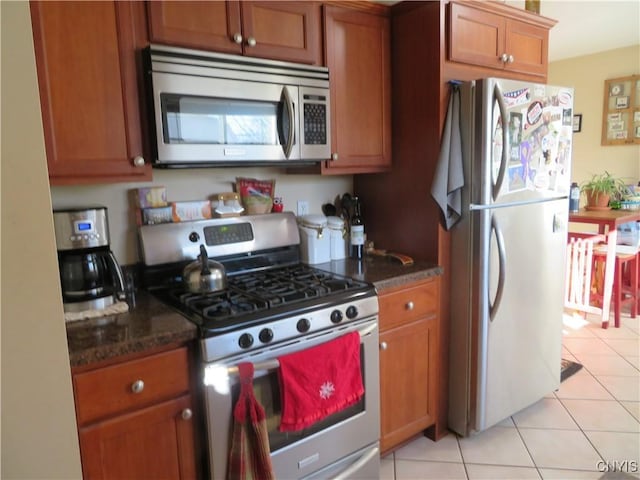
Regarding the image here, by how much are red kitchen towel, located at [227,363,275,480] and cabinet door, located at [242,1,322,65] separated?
4.23ft

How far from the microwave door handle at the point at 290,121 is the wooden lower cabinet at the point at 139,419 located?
960mm

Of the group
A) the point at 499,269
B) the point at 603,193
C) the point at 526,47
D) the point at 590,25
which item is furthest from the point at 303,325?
the point at 590,25

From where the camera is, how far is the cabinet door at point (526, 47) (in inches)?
93.4

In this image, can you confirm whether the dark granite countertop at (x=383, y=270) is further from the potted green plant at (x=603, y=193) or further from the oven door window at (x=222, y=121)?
the potted green plant at (x=603, y=193)

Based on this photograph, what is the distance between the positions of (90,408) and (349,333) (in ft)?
3.04

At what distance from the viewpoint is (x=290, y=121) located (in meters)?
1.96

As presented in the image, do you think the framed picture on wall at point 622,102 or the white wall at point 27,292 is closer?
the white wall at point 27,292

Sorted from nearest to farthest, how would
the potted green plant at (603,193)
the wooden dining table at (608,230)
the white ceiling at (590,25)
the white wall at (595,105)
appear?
the white ceiling at (590,25)
the wooden dining table at (608,230)
the potted green plant at (603,193)
the white wall at (595,105)

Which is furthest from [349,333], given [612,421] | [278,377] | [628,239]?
[628,239]

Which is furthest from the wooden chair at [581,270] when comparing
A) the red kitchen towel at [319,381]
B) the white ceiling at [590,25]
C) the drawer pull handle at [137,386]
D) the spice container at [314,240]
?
the drawer pull handle at [137,386]

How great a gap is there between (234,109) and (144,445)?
128cm

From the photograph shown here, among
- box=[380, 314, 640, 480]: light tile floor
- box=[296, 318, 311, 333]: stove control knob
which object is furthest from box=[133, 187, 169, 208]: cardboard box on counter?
box=[380, 314, 640, 480]: light tile floor

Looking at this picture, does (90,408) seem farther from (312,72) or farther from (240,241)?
(312,72)

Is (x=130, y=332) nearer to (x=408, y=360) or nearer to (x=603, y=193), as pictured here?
(x=408, y=360)
